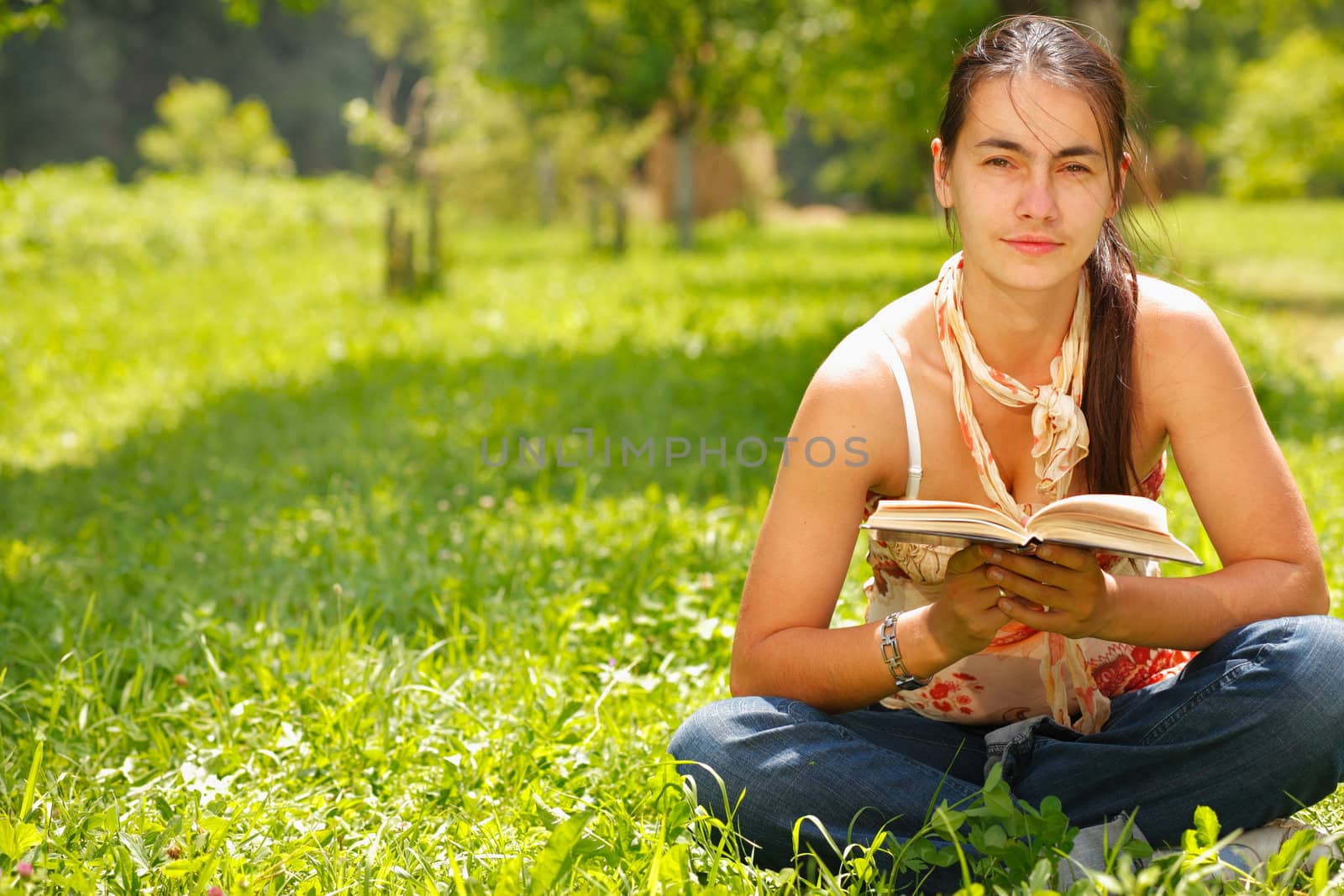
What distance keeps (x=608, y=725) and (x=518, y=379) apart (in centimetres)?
447

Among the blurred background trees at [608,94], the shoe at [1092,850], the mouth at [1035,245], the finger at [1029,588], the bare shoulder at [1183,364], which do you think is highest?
the blurred background trees at [608,94]

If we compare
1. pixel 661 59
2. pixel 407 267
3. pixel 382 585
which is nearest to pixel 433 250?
pixel 407 267

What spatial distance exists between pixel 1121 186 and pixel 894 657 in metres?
0.97

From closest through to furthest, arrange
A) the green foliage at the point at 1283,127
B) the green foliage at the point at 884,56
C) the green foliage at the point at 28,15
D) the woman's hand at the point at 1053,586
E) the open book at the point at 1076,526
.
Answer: the open book at the point at 1076,526
the woman's hand at the point at 1053,586
the green foliage at the point at 28,15
the green foliage at the point at 884,56
the green foliage at the point at 1283,127

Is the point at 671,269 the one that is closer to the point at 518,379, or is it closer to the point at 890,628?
the point at 518,379

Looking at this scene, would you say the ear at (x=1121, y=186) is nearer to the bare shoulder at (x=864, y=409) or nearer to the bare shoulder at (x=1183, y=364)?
the bare shoulder at (x=1183, y=364)

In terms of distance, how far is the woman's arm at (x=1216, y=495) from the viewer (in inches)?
86.0

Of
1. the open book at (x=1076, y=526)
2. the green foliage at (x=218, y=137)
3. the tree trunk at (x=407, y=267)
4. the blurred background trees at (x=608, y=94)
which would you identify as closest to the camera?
the open book at (x=1076, y=526)

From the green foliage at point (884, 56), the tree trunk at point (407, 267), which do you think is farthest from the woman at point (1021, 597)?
the green foliage at point (884, 56)

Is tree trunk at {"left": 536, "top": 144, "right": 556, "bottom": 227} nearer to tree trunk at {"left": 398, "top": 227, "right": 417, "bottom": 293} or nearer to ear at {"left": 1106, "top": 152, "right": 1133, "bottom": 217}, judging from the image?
tree trunk at {"left": 398, "top": 227, "right": 417, "bottom": 293}

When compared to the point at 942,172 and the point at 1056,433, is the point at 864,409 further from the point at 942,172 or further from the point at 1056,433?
the point at 942,172

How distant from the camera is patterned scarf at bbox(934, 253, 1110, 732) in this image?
7.59 feet

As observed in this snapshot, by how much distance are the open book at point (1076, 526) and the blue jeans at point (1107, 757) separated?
44 centimetres

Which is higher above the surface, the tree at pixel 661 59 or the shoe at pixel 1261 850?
the tree at pixel 661 59
